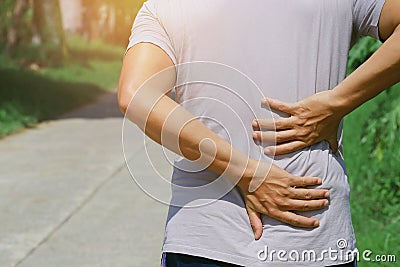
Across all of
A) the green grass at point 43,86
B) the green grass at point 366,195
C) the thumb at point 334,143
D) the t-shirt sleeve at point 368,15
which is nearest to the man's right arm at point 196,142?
the thumb at point 334,143

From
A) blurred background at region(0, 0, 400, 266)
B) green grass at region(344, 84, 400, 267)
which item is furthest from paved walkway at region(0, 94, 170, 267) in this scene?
green grass at region(344, 84, 400, 267)

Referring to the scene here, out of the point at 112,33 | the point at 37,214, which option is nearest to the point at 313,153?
the point at 37,214

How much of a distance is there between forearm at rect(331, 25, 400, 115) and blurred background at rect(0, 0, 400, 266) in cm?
307

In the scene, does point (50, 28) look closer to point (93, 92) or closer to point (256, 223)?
point (93, 92)

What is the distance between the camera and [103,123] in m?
14.4

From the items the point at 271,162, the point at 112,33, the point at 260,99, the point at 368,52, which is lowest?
the point at 112,33

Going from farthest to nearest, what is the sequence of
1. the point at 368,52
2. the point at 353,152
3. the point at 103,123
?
the point at 103,123 < the point at 353,152 < the point at 368,52

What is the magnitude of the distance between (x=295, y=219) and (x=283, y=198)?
6 cm

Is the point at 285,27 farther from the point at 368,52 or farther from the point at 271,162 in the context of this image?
the point at 368,52

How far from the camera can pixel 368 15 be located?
2180mm

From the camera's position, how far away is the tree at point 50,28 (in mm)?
25734

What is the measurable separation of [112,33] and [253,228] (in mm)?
47024

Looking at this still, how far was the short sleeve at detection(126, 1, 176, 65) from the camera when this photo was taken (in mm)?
2115

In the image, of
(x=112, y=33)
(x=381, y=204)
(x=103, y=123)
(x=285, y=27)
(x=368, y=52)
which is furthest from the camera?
(x=112, y=33)
